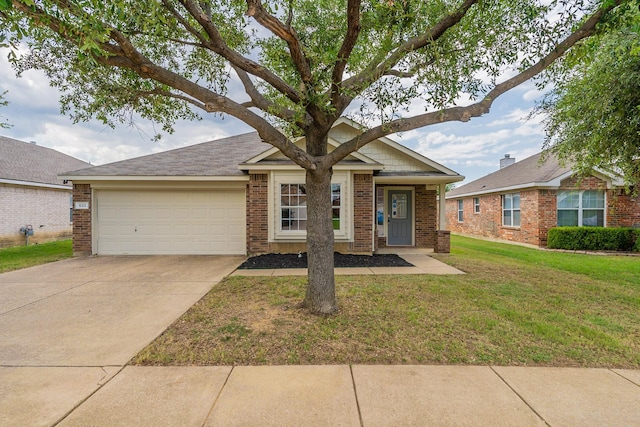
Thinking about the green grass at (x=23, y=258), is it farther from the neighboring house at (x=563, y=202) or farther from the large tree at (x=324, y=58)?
the neighboring house at (x=563, y=202)

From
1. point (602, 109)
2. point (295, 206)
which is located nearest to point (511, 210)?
point (602, 109)

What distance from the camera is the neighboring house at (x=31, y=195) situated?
12.5 metres

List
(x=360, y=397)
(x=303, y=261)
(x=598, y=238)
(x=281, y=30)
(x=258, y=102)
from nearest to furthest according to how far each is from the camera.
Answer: (x=360, y=397) < (x=281, y=30) < (x=258, y=102) < (x=303, y=261) < (x=598, y=238)

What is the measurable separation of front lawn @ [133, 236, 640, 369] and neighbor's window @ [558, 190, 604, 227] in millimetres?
6968

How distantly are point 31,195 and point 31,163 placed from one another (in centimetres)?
268

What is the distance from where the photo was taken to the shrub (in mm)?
11375

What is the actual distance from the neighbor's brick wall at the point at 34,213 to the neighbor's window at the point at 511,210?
22535 millimetres

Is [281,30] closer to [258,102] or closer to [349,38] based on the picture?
[349,38]

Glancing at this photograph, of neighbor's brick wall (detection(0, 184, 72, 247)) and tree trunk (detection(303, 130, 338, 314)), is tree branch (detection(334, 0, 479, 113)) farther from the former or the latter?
neighbor's brick wall (detection(0, 184, 72, 247))

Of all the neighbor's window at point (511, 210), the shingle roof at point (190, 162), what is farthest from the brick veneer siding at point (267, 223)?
the neighbor's window at point (511, 210)

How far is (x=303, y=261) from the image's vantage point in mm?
8328

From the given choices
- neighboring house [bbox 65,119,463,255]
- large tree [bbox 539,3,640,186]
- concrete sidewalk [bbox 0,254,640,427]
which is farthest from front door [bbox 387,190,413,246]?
concrete sidewalk [bbox 0,254,640,427]

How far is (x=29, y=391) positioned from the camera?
2.69 m

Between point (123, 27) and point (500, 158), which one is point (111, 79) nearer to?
point (123, 27)
